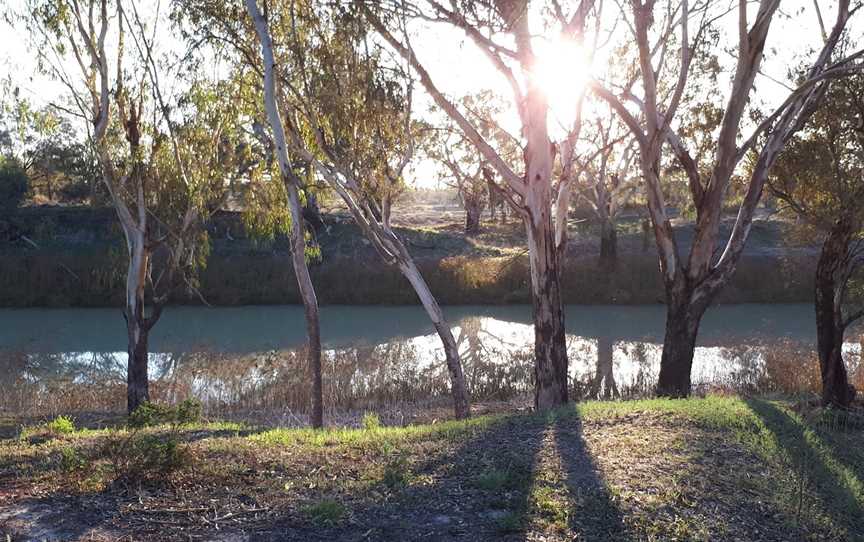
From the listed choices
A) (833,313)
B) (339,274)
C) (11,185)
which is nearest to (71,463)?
(833,313)

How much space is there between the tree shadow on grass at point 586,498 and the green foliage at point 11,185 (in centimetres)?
2790

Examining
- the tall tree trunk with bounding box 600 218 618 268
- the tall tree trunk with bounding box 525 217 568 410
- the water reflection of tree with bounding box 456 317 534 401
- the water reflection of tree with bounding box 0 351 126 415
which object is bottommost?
the water reflection of tree with bounding box 0 351 126 415

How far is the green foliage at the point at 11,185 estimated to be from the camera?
2841 centimetres

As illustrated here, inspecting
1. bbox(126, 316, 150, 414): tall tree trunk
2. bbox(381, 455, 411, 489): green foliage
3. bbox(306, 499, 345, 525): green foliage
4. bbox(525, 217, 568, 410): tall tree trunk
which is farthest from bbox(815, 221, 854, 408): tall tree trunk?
bbox(126, 316, 150, 414): tall tree trunk

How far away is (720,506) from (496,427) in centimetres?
195

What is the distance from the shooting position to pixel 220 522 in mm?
4105

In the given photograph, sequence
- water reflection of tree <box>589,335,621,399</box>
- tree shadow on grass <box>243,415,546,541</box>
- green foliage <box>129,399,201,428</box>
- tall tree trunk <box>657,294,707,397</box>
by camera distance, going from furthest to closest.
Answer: water reflection of tree <box>589,335,621,399</box> < tall tree trunk <box>657,294,707,397</box> < green foliage <box>129,399,201,428</box> < tree shadow on grass <box>243,415,546,541</box>

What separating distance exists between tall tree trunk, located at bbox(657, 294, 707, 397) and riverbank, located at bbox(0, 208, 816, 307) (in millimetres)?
14982

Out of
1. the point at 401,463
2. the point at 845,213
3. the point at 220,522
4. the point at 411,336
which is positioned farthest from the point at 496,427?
the point at 411,336

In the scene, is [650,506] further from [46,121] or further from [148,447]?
[46,121]

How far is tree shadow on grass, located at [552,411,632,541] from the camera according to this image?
4.09 m

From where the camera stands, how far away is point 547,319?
923cm

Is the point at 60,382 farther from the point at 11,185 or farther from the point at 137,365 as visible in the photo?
the point at 11,185

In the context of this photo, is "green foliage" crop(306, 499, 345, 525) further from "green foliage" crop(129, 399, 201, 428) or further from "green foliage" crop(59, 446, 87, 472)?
"green foliage" crop(129, 399, 201, 428)
